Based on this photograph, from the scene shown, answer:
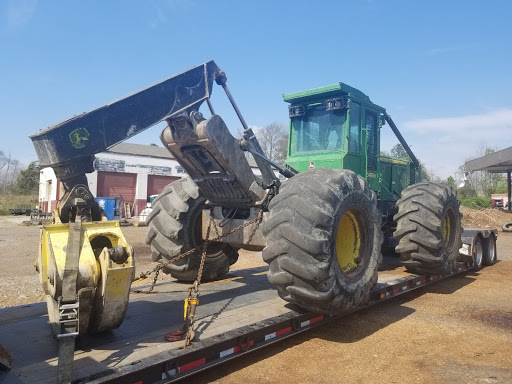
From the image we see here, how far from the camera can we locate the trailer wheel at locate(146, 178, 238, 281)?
5.83 meters

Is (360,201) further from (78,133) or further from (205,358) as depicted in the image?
(78,133)

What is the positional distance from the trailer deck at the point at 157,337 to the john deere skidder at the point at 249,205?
0.30 meters

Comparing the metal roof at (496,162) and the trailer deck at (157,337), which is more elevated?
the metal roof at (496,162)

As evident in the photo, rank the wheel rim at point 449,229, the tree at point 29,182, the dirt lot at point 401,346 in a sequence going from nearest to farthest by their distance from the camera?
the dirt lot at point 401,346 → the wheel rim at point 449,229 → the tree at point 29,182

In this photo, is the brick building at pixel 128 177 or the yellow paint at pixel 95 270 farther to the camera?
the brick building at pixel 128 177

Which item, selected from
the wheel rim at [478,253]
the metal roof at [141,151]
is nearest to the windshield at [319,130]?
the wheel rim at [478,253]

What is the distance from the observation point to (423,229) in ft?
21.6

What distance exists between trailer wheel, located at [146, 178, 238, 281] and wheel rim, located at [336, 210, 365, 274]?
6.54ft

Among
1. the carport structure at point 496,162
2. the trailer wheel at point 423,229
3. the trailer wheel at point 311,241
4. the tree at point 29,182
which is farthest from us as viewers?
the tree at point 29,182

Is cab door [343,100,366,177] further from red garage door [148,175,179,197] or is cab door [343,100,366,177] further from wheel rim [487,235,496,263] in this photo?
red garage door [148,175,179,197]

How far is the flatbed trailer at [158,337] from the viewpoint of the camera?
313cm

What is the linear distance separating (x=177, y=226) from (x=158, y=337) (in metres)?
2.15

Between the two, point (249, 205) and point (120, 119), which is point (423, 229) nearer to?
point (249, 205)

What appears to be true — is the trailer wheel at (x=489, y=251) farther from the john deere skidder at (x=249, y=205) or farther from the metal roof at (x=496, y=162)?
the metal roof at (x=496, y=162)
